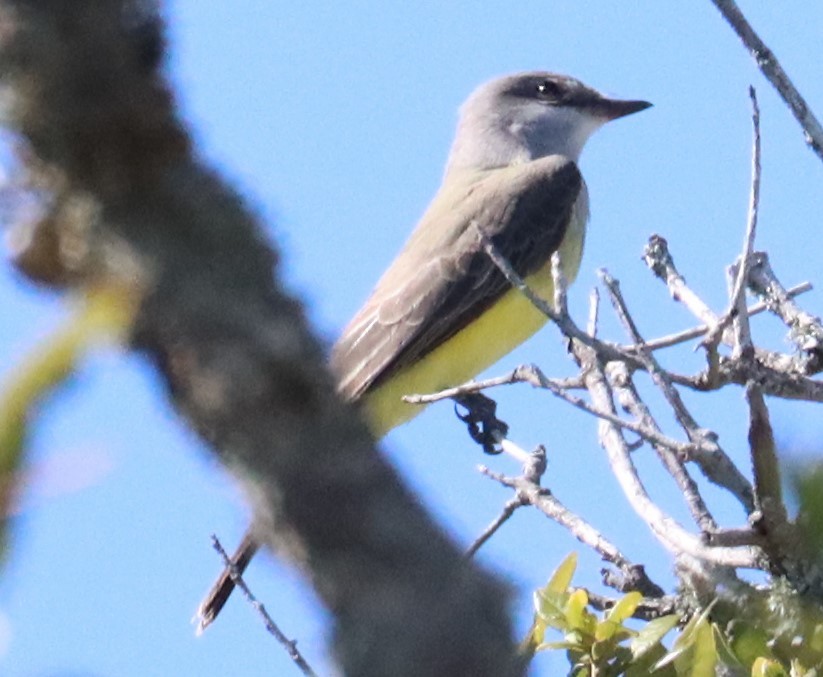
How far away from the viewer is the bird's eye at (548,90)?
7.71 meters

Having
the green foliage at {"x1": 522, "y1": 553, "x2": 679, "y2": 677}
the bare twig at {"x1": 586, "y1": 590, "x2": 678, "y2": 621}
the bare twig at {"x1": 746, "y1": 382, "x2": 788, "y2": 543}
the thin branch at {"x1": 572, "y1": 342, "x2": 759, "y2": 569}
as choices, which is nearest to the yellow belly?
the thin branch at {"x1": 572, "y1": 342, "x2": 759, "y2": 569}

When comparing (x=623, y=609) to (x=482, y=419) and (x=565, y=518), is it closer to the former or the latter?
(x=565, y=518)

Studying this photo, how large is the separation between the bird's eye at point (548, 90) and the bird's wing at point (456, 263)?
0.63m

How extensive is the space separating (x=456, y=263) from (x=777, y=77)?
383cm

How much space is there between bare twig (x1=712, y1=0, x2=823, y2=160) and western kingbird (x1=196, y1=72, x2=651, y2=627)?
2891 mm

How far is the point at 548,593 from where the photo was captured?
2898mm

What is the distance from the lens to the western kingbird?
5988mm

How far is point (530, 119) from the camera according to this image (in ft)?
25.1

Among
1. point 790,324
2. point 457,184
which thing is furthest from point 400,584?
point 457,184

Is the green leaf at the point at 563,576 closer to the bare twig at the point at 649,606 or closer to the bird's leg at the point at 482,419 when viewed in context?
the bare twig at the point at 649,606

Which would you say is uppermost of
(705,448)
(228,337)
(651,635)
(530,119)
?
(530,119)

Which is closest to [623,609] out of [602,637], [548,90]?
[602,637]

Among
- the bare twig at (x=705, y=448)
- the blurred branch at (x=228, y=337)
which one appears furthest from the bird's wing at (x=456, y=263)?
the blurred branch at (x=228, y=337)

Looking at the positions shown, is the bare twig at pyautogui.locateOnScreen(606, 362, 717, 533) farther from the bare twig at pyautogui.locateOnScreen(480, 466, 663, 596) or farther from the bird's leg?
the bird's leg
